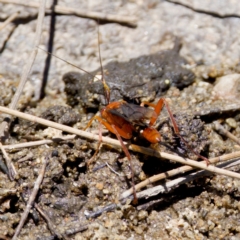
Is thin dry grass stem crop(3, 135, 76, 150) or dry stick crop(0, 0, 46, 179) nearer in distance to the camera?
thin dry grass stem crop(3, 135, 76, 150)

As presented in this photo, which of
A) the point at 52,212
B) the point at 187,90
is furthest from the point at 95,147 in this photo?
the point at 187,90

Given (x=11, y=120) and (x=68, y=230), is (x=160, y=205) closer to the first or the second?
(x=68, y=230)

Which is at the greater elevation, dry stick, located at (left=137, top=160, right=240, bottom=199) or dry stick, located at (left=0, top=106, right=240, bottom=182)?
dry stick, located at (left=0, top=106, right=240, bottom=182)

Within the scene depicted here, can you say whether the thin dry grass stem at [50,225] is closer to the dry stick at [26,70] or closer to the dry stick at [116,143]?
the dry stick at [26,70]

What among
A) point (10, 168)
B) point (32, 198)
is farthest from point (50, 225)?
point (10, 168)

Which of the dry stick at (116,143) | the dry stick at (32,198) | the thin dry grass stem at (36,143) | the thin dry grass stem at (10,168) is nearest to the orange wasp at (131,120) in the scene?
the dry stick at (116,143)

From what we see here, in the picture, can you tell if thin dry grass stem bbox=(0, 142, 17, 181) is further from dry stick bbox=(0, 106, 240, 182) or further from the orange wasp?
the orange wasp

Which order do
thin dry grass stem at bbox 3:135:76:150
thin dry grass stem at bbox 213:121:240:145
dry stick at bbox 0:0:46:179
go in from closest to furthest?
thin dry grass stem at bbox 3:135:76:150 < dry stick at bbox 0:0:46:179 < thin dry grass stem at bbox 213:121:240:145

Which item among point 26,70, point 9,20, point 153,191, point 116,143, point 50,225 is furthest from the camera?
point 9,20

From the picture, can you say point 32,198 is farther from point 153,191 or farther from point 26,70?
point 26,70

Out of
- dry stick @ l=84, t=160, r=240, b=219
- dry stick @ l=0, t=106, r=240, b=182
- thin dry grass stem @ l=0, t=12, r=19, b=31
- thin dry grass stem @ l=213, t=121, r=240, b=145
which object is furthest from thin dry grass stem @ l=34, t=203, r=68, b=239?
thin dry grass stem @ l=0, t=12, r=19, b=31
